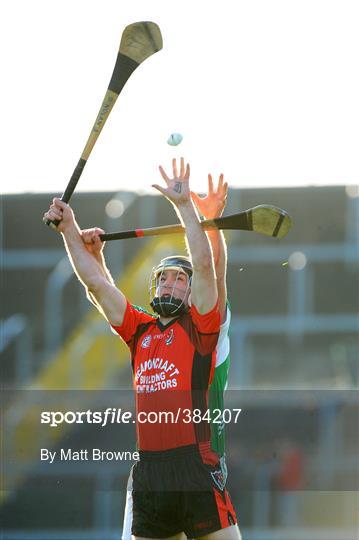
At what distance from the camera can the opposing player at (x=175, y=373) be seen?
3600mm

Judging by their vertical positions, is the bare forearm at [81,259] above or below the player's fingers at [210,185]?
below

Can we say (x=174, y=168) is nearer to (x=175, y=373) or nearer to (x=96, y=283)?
(x=96, y=283)

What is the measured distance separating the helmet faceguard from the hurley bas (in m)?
1.97

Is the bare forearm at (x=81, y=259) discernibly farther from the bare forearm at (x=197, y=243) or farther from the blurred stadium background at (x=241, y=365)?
the blurred stadium background at (x=241, y=365)

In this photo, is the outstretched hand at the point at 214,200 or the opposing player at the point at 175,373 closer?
the opposing player at the point at 175,373

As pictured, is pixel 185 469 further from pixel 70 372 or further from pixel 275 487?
pixel 70 372

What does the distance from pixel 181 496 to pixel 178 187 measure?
1.08m

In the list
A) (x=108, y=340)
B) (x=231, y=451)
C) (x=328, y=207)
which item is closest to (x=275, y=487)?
(x=231, y=451)

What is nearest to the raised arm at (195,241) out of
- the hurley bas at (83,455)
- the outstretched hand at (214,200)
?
the outstretched hand at (214,200)

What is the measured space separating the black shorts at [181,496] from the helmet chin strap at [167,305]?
19.4 inches

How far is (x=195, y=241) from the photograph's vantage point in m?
3.54

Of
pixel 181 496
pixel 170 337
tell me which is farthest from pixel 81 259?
pixel 181 496

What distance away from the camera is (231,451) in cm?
591

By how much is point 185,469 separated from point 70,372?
3.36 meters
